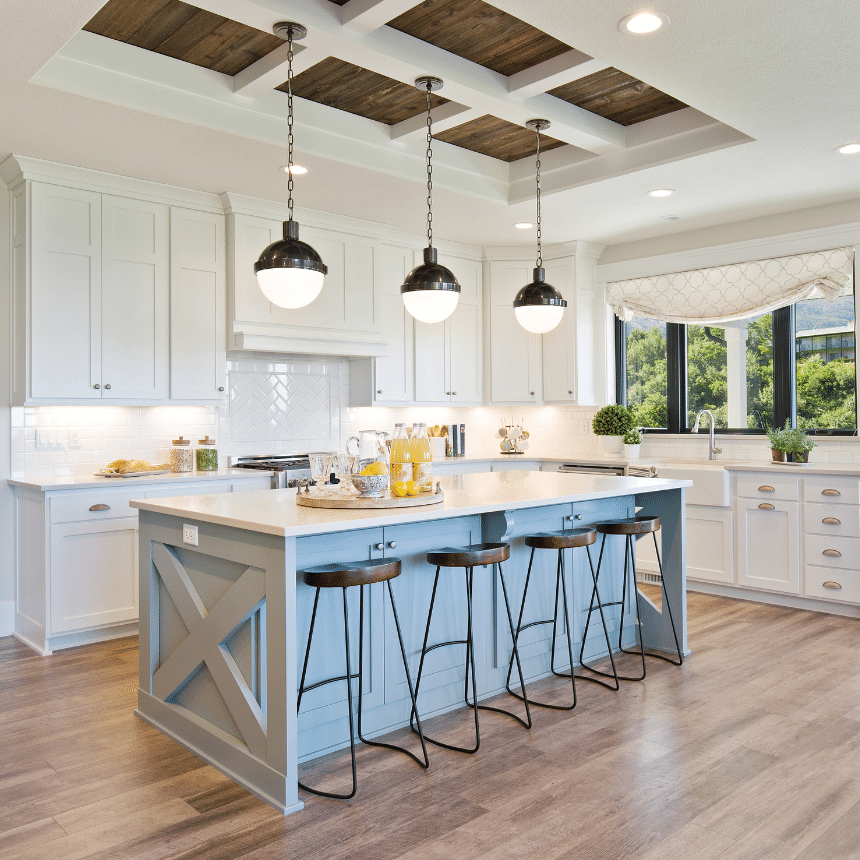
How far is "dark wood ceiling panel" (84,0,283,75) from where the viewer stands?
132 inches

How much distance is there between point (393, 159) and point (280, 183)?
2.33ft

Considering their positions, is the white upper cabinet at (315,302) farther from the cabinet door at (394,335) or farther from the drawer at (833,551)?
the drawer at (833,551)

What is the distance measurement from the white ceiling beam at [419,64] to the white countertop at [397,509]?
6.27 feet

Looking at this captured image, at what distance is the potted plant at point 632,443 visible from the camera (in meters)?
6.11

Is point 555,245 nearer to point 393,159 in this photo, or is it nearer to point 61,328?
point 393,159

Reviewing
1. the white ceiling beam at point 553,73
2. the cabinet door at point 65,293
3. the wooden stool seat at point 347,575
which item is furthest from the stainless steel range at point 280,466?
the white ceiling beam at point 553,73

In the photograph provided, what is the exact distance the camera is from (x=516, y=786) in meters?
2.63

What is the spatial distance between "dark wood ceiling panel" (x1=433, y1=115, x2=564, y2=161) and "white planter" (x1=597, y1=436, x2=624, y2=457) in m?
2.28

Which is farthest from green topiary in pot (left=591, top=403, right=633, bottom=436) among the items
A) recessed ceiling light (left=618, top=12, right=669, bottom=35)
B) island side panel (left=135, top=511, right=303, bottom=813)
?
island side panel (left=135, top=511, right=303, bottom=813)

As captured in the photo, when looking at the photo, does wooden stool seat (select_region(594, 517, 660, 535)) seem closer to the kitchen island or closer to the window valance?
the kitchen island

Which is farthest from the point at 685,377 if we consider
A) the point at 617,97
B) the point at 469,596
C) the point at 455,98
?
the point at 469,596

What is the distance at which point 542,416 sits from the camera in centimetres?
710

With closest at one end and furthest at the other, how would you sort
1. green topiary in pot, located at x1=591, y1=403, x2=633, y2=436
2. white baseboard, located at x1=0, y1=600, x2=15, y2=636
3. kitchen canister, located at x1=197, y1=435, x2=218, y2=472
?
white baseboard, located at x1=0, y1=600, x2=15, y2=636 < kitchen canister, located at x1=197, y1=435, x2=218, y2=472 < green topiary in pot, located at x1=591, y1=403, x2=633, y2=436

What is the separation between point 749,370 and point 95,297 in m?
4.58
